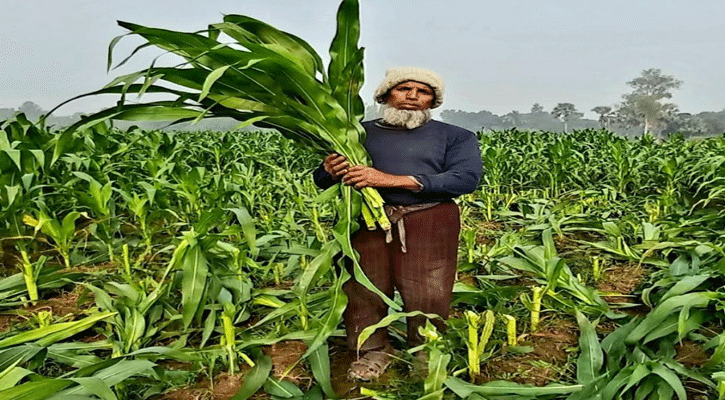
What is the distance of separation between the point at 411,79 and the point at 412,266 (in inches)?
28.0

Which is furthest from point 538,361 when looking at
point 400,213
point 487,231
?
point 487,231

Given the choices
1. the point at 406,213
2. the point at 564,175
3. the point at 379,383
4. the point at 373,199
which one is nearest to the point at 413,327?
the point at 379,383

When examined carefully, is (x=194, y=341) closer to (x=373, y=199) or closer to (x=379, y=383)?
(x=379, y=383)

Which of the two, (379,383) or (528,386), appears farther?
(379,383)

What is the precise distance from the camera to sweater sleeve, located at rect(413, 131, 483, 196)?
1.93m

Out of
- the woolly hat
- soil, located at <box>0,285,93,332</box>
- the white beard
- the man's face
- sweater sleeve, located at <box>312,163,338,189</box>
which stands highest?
the woolly hat

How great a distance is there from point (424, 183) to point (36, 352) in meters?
1.41

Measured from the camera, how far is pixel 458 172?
199cm

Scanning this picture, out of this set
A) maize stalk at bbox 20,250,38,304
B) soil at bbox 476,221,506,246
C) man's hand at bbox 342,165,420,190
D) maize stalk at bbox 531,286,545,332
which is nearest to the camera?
man's hand at bbox 342,165,420,190

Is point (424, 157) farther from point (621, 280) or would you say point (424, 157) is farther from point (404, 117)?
point (621, 280)

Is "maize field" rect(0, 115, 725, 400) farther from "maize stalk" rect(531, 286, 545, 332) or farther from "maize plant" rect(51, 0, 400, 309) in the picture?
"maize plant" rect(51, 0, 400, 309)

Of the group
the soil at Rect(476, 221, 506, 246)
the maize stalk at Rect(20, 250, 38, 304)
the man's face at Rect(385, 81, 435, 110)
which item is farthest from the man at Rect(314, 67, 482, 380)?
the soil at Rect(476, 221, 506, 246)

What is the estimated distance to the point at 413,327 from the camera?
2248 mm

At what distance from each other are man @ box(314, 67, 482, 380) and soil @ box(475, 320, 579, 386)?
0.31 m
